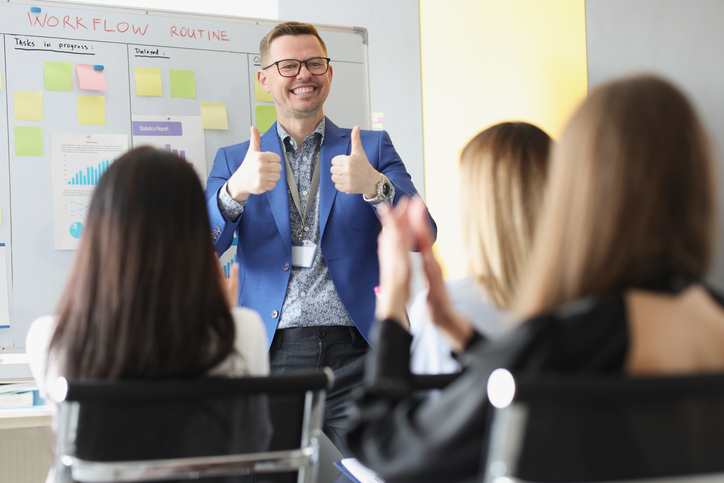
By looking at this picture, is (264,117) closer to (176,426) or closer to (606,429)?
(176,426)

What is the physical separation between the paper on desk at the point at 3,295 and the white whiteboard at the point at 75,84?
0.01m

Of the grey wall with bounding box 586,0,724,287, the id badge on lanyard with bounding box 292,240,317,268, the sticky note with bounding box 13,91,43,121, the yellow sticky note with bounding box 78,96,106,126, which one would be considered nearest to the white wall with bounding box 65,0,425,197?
the grey wall with bounding box 586,0,724,287

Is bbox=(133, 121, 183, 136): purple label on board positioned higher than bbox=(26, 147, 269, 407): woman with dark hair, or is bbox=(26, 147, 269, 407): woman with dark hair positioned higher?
bbox=(133, 121, 183, 136): purple label on board

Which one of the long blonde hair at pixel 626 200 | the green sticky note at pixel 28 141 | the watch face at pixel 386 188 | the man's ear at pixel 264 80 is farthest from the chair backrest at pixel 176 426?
the green sticky note at pixel 28 141

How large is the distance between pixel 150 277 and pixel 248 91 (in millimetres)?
1923

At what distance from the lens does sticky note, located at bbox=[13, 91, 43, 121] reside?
7.82ft

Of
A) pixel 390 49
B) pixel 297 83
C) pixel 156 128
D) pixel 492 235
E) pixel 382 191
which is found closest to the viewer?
pixel 492 235

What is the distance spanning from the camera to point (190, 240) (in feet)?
3.28

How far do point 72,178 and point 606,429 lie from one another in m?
2.33

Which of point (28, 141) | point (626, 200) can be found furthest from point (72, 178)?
point (626, 200)

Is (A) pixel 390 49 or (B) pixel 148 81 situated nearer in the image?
(B) pixel 148 81

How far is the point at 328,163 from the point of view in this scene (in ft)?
7.45

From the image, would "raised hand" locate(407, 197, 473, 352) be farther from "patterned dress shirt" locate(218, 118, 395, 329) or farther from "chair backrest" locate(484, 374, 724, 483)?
"patterned dress shirt" locate(218, 118, 395, 329)

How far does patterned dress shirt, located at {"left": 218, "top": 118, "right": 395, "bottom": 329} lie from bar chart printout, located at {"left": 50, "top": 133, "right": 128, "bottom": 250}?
76 cm
